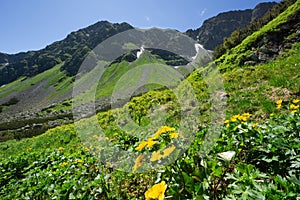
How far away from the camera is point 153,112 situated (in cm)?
984

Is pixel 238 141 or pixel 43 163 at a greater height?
pixel 238 141

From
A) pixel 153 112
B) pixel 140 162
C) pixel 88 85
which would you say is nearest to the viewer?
pixel 140 162

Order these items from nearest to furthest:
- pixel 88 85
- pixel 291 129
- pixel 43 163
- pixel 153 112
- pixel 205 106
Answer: pixel 291 129 < pixel 43 163 < pixel 205 106 < pixel 153 112 < pixel 88 85

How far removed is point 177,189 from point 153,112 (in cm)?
783

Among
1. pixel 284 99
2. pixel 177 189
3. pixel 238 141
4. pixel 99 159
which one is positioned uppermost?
pixel 177 189

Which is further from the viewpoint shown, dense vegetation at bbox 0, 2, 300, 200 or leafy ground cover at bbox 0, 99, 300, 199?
dense vegetation at bbox 0, 2, 300, 200

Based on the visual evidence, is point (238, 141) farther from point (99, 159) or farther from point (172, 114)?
point (172, 114)

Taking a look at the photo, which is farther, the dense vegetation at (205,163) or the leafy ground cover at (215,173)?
the dense vegetation at (205,163)

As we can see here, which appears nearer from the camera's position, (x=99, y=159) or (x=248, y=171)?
(x=248, y=171)

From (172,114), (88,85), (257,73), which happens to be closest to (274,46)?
(257,73)

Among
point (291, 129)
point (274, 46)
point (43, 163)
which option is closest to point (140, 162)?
point (291, 129)

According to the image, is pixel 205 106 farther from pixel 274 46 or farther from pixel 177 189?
pixel 274 46

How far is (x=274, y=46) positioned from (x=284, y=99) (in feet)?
27.4

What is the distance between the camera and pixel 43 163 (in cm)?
612
